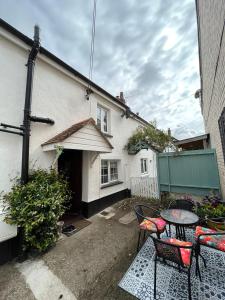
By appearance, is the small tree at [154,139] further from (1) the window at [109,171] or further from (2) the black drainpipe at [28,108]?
(2) the black drainpipe at [28,108]

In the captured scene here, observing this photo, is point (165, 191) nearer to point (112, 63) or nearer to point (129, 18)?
point (112, 63)

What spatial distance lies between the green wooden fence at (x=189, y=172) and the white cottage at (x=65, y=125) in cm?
251

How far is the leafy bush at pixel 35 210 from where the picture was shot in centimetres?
309

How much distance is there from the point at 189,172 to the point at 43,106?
719 centimetres

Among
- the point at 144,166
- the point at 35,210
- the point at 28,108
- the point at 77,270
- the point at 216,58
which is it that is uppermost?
the point at 216,58

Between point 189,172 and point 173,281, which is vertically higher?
point 189,172

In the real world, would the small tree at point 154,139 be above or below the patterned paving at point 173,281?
above

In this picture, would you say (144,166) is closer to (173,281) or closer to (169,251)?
(173,281)

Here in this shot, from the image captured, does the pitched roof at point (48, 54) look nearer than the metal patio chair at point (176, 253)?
No

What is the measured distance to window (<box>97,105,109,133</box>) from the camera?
7.34 metres

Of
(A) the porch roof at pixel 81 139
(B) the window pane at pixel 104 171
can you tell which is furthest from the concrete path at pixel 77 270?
(B) the window pane at pixel 104 171

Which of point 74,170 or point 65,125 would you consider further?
point 74,170

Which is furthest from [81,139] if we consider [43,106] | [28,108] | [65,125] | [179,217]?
[179,217]

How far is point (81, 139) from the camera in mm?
4824
